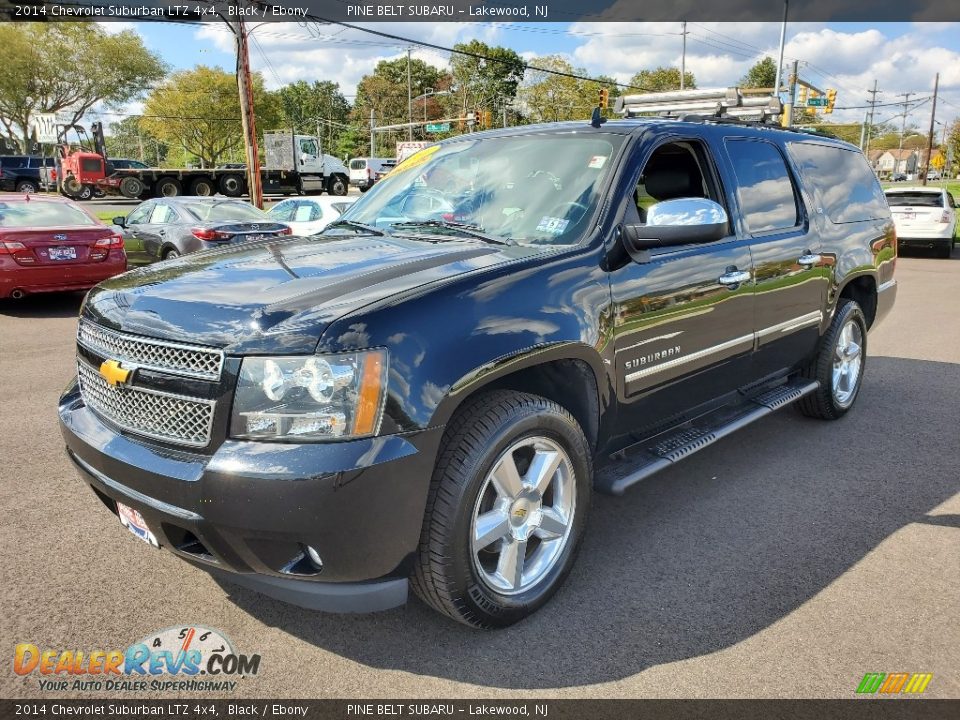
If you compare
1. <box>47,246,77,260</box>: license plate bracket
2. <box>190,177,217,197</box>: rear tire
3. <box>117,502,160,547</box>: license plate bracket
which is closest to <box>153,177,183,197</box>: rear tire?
<box>190,177,217,197</box>: rear tire

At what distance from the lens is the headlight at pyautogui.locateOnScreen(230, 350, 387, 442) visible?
230cm

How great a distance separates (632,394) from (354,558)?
60.8 inches

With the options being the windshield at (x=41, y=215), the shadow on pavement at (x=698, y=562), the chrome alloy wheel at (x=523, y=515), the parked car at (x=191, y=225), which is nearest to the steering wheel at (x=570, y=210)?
the chrome alloy wheel at (x=523, y=515)

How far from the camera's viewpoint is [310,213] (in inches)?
496

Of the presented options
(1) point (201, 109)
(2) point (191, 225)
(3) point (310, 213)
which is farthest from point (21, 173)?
(2) point (191, 225)

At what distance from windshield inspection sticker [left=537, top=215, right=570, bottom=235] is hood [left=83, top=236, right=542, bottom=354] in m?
0.20

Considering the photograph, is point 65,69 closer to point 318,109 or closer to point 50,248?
point 50,248

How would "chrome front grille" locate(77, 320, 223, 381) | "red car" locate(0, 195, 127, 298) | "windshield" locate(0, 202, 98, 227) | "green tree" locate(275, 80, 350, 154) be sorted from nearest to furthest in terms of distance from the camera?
"chrome front grille" locate(77, 320, 223, 381), "red car" locate(0, 195, 127, 298), "windshield" locate(0, 202, 98, 227), "green tree" locate(275, 80, 350, 154)

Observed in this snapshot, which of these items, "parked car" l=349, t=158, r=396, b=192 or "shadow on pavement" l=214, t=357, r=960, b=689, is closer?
"shadow on pavement" l=214, t=357, r=960, b=689

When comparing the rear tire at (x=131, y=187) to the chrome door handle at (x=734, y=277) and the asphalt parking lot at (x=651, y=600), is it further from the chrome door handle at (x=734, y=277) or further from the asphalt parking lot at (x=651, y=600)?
the chrome door handle at (x=734, y=277)

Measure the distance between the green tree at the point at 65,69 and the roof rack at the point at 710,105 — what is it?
178ft

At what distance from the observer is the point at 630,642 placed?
279 centimetres

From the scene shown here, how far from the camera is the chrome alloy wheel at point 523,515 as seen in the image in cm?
275

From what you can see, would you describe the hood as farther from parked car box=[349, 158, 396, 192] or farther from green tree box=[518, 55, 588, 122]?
green tree box=[518, 55, 588, 122]
